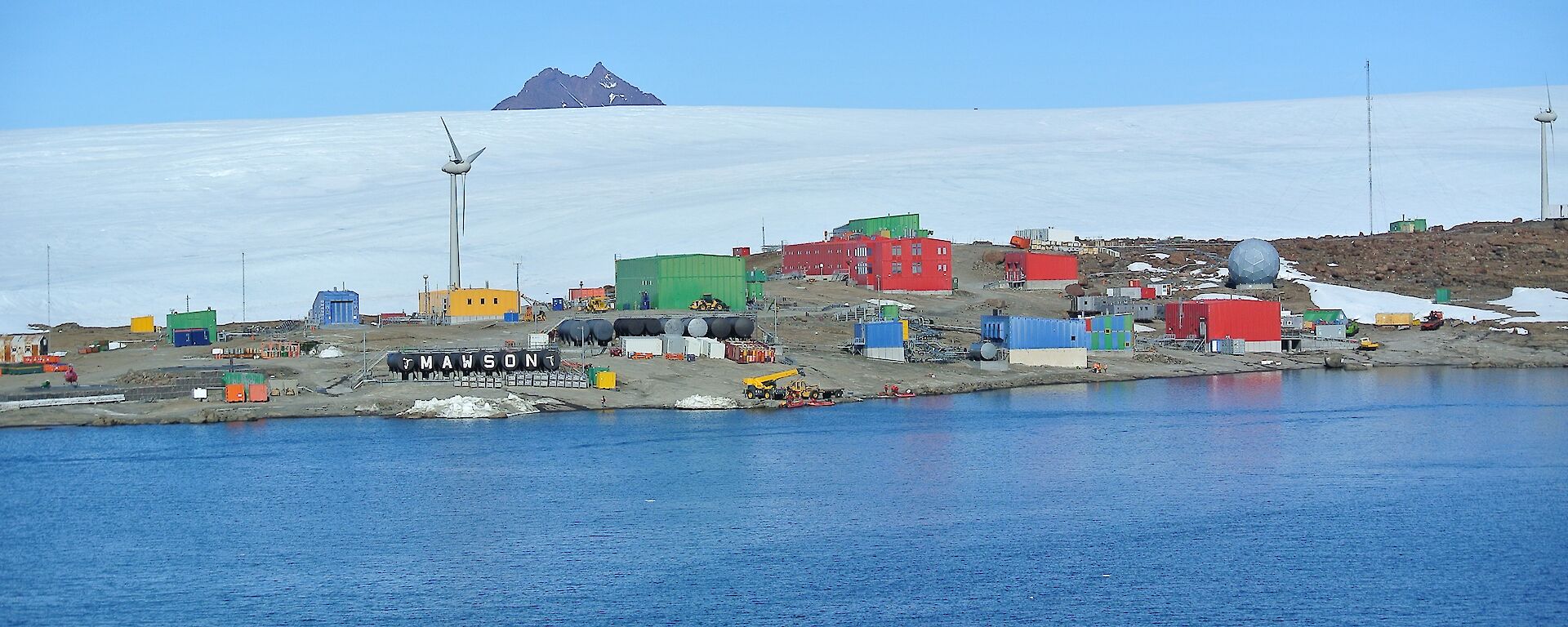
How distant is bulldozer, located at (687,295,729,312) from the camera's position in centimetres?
7800

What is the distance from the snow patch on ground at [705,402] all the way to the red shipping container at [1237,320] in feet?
93.2

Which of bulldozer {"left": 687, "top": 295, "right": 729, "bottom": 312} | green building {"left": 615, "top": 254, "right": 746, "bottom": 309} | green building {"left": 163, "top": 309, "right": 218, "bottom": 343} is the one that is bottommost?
green building {"left": 163, "top": 309, "right": 218, "bottom": 343}

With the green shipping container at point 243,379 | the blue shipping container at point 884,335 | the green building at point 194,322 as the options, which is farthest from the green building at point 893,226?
the green shipping container at point 243,379

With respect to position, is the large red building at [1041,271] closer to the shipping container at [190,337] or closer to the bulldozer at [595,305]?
the bulldozer at [595,305]

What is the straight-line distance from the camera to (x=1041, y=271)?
9012cm

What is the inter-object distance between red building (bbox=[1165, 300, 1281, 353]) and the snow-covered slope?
111 feet

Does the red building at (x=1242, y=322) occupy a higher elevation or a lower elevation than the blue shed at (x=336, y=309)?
lower

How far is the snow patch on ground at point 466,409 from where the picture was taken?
182 feet

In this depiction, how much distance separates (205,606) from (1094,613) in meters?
16.4

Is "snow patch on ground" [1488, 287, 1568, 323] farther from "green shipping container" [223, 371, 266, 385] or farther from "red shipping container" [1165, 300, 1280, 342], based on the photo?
"green shipping container" [223, 371, 266, 385]

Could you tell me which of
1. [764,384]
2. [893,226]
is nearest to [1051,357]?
[764,384]

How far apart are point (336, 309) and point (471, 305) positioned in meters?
6.85

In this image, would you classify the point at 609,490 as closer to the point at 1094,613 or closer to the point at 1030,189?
the point at 1094,613

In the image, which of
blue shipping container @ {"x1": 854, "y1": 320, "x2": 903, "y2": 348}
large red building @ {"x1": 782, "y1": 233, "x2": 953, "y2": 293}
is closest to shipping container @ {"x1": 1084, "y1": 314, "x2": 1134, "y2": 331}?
blue shipping container @ {"x1": 854, "y1": 320, "x2": 903, "y2": 348}
